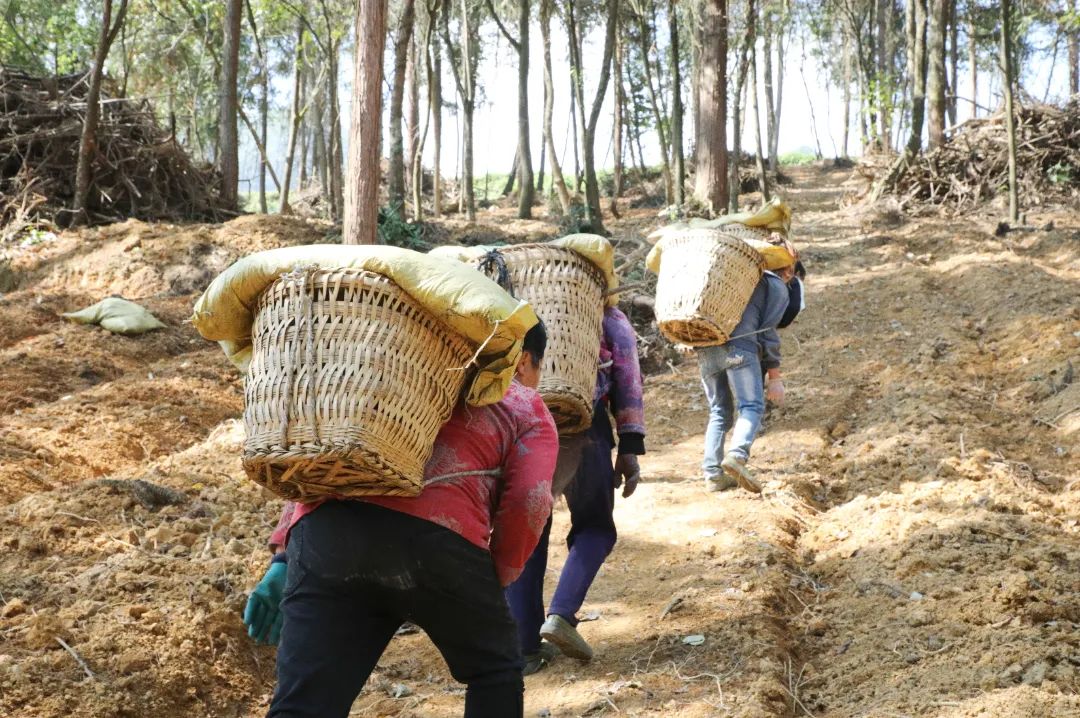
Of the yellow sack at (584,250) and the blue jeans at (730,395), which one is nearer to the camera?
the yellow sack at (584,250)

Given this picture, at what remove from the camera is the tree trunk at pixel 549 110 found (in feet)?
57.5

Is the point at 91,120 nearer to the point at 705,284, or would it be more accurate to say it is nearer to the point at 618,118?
the point at 705,284

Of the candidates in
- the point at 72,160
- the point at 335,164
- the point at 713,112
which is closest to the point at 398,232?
the point at 72,160

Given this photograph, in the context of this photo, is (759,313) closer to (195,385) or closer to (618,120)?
(195,385)

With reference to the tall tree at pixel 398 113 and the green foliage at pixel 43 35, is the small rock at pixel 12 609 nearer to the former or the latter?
the tall tree at pixel 398 113

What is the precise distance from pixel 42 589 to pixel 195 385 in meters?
4.81

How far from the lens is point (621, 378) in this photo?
419 cm

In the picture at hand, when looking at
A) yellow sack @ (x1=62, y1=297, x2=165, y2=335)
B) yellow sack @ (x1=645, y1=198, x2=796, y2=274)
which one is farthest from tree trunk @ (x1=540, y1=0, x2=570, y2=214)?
yellow sack @ (x1=645, y1=198, x2=796, y2=274)

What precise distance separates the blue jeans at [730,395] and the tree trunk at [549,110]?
36.6ft

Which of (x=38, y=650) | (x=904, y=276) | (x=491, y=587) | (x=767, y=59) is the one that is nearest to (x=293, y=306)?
(x=491, y=587)

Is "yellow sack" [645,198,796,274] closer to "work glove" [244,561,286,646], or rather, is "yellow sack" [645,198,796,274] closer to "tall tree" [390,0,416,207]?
"work glove" [244,561,286,646]

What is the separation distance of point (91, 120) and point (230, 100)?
306 cm

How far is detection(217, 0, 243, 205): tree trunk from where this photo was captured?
51.1ft

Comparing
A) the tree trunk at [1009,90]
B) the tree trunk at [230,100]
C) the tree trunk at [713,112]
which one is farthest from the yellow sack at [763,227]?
the tree trunk at [230,100]
